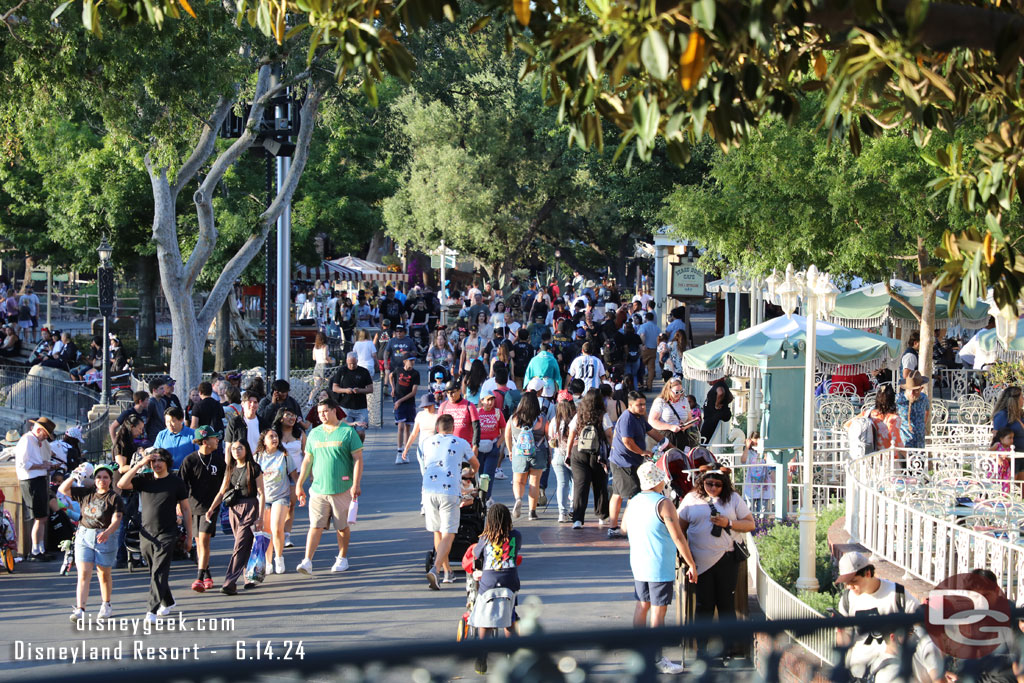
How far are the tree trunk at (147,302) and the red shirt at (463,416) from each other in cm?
2083

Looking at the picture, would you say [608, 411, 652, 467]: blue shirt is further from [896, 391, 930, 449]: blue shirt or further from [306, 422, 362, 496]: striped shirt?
[896, 391, 930, 449]: blue shirt

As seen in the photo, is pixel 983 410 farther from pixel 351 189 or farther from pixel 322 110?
pixel 351 189

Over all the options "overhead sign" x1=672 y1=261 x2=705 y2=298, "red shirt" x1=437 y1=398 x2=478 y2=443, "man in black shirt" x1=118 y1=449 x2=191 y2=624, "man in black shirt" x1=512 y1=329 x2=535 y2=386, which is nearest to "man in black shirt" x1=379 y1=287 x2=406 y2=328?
"overhead sign" x1=672 y1=261 x2=705 y2=298

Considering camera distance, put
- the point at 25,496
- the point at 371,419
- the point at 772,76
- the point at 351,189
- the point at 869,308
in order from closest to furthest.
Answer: the point at 772,76, the point at 25,496, the point at 869,308, the point at 371,419, the point at 351,189

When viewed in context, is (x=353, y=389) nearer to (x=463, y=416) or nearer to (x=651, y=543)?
(x=463, y=416)

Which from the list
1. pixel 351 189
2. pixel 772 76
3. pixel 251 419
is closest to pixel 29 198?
pixel 351 189

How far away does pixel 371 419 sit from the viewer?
20.7 meters

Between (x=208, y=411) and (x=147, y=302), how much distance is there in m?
20.1

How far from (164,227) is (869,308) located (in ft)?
39.3

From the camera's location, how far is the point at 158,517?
9.80 meters

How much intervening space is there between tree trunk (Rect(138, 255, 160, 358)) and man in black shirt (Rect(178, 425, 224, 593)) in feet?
72.9

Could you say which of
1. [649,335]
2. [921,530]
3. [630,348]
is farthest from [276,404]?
[649,335]

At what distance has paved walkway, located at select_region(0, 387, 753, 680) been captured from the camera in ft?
30.2
